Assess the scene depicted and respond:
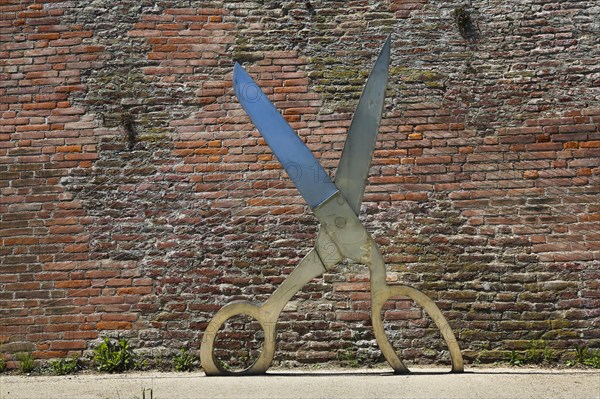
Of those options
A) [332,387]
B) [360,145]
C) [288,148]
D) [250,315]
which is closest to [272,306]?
[250,315]

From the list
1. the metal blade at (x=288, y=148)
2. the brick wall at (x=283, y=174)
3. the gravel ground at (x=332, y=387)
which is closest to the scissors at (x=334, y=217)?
the metal blade at (x=288, y=148)

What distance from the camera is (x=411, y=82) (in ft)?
17.0

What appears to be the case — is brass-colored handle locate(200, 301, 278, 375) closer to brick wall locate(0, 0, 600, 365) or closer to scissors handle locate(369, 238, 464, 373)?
scissors handle locate(369, 238, 464, 373)

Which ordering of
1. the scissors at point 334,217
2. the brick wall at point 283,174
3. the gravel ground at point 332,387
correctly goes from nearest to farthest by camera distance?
the gravel ground at point 332,387, the scissors at point 334,217, the brick wall at point 283,174

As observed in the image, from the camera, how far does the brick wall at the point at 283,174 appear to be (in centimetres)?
490

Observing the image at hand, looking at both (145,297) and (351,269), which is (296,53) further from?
(145,297)

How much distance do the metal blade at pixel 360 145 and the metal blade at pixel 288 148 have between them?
10 centimetres

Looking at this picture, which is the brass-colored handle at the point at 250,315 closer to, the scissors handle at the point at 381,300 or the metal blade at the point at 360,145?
the scissors handle at the point at 381,300

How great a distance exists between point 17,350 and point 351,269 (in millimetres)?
2501

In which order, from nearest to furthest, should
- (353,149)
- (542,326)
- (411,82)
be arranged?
(353,149) < (542,326) < (411,82)

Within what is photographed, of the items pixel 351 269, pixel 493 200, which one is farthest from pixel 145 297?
pixel 493 200

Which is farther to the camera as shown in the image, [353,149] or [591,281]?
[591,281]

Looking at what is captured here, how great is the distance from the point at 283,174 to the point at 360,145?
1.45 m

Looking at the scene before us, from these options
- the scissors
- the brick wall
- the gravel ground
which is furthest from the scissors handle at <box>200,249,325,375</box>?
the brick wall
